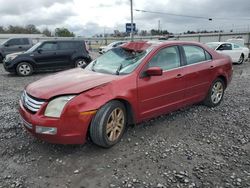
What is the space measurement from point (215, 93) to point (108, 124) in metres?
3.15

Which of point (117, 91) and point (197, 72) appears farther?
point (197, 72)

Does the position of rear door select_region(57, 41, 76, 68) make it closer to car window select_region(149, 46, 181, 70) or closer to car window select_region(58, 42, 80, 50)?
car window select_region(58, 42, 80, 50)

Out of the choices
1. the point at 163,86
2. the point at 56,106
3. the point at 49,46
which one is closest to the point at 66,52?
the point at 49,46

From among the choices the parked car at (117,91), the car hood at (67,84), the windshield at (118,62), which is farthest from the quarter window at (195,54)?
the car hood at (67,84)

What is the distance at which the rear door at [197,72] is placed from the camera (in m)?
4.86

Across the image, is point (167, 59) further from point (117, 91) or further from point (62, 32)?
point (62, 32)

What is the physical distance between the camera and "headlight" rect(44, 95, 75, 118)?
325 centimetres

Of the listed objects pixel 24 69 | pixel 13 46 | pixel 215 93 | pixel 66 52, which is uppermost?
pixel 13 46

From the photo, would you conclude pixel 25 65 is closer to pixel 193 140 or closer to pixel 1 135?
pixel 1 135

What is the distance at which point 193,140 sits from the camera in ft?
13.4

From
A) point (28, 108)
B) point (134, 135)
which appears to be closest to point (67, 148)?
point (28, 108)

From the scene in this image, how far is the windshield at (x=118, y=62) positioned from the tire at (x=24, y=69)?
713 cm

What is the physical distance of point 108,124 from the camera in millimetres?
3607

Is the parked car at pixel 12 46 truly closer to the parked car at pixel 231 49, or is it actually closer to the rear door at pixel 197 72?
the parked car at pixel 231 49
